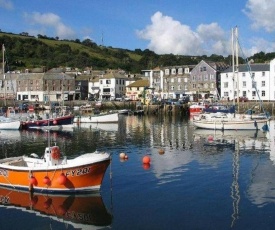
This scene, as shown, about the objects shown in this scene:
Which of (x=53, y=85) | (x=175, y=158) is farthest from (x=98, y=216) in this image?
(x=53, y=85)

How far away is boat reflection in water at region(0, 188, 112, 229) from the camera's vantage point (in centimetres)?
1897

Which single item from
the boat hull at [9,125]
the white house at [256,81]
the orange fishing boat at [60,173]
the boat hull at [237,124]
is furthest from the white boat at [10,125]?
the white house at [256,81]

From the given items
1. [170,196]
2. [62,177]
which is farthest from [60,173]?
[170,196]

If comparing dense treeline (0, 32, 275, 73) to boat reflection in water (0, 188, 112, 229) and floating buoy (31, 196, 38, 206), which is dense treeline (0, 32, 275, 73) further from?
floating buoy (31, 196, 38, 206)

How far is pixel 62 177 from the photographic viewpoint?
21594 millimetres

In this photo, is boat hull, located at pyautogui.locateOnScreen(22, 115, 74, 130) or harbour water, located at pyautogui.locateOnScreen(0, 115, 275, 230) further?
boat hull, located at pyautogui.locateOnScreen(22, 115, 74, 130)

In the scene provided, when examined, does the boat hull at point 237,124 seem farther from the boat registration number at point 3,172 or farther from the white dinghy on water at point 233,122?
the boat registration number at point 3,172

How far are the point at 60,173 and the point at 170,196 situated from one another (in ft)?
19.4

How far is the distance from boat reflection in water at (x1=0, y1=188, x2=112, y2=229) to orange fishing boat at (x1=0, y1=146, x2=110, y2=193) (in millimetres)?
435

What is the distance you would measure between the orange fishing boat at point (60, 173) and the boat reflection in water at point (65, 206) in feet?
1.43

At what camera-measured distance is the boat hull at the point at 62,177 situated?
21609mm

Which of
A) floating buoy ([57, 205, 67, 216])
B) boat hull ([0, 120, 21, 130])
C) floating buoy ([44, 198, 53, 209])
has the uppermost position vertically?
boat hull ([0, 120, 21, 130])

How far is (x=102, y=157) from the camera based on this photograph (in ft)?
71.2

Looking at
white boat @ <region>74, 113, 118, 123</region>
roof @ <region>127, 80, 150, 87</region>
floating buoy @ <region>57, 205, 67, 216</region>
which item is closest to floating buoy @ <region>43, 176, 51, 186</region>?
floating buoy @ <region>57, 205, 67, 216</region>
